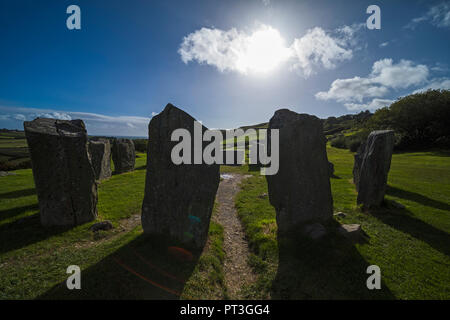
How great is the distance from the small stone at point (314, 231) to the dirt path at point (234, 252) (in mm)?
2316

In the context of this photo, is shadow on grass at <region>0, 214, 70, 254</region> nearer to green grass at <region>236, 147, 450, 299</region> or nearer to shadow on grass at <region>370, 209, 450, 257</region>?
green grass at <region>236, 147, 450, 299</region>

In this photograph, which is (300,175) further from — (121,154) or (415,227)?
(121,154)

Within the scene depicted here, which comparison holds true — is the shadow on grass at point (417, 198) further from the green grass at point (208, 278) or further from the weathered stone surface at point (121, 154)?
the weathered stone surface at point (121, 154)

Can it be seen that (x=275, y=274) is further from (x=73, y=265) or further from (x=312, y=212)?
(x=73, y=265)

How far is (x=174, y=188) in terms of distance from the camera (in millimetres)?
6332

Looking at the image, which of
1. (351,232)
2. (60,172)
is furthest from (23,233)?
(351,232)

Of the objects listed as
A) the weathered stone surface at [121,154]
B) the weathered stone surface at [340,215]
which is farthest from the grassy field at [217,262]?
the weathered stone surface at [121,154]

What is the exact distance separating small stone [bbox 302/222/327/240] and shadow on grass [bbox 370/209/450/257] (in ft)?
12.5

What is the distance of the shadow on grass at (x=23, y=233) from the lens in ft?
20.3

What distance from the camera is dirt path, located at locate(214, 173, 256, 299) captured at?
5.24 meters

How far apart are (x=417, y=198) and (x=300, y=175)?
9946 mm

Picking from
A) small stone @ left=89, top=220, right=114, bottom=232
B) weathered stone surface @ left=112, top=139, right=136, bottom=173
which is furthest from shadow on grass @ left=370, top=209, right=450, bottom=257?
weathered stone surface @ left=112, top=139, right=136, bottom=173

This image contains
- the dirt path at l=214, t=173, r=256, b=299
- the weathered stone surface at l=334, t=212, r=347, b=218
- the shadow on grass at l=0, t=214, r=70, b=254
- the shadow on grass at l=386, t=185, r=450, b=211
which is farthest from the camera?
the shadow on grass at l=386, t=185, r=450, b=211
